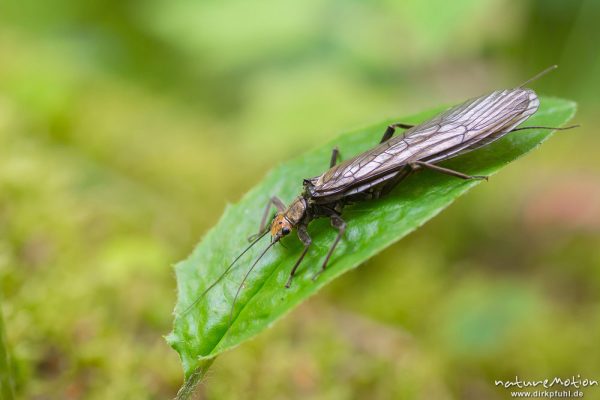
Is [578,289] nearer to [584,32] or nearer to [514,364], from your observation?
[514,364]

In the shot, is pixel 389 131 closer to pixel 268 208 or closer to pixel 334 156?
pixel 334 156

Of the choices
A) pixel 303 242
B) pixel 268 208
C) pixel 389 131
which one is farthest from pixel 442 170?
pixel 268 208

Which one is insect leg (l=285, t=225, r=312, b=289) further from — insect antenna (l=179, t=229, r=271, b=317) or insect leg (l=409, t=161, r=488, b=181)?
insect leg (l=409, t=161, r=488, b=181)

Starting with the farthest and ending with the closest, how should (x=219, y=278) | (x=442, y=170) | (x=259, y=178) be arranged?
(x=259, y=178)
(x=442, y=170)
(x=219, y=278)

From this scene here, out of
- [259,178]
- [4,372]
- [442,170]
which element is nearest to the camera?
[4,372]

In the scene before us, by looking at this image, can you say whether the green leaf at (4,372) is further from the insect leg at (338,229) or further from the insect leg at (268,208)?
the insect leg at (338,229)

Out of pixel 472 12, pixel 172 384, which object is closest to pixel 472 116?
pixel 172 384

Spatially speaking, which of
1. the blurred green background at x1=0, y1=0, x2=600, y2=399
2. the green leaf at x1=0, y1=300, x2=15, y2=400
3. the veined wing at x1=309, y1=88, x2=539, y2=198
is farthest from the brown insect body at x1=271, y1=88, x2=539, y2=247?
the green leaf at x1=0, y1=300, x2=15, y2=400

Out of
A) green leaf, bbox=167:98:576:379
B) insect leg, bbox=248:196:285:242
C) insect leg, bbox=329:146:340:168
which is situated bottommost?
green leaf, bbox=167:98:576:379
